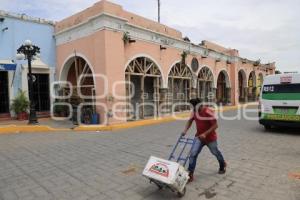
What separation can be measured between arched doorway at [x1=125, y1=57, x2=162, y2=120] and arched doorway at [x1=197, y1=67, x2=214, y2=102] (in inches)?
198

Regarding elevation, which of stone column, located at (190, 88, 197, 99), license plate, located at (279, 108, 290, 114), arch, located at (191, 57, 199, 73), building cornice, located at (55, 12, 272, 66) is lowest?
license plate, located at (279, 108, 290, 114)

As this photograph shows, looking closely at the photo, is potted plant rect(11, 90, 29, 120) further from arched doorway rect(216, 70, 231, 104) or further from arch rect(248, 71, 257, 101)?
arch rect(248, 71, 257, 101)

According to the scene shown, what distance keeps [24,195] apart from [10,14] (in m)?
11.1

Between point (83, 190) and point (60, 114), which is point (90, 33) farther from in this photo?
point (83, 190)

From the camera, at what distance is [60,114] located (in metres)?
13.7

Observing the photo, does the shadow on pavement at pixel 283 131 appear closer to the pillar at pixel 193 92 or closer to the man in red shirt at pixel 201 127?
the man in red shirt at pixel 201 127

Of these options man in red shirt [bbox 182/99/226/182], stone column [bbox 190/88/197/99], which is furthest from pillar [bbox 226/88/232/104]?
man in red shirt [bbox 182/99/226/182]

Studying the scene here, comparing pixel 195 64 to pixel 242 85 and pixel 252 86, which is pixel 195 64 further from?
pixel 252 86

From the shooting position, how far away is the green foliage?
12289 millimetres

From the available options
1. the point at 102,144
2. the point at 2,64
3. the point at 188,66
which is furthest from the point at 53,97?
the point at 188,66

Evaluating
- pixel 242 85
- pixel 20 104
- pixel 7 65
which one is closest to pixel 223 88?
pixel 242 85

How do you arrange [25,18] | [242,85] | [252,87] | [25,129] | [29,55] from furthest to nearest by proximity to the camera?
[252,87]
[242,85]
[25,18]
[29,55]
[25,129]

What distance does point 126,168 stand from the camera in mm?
5453

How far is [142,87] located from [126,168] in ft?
27.1
